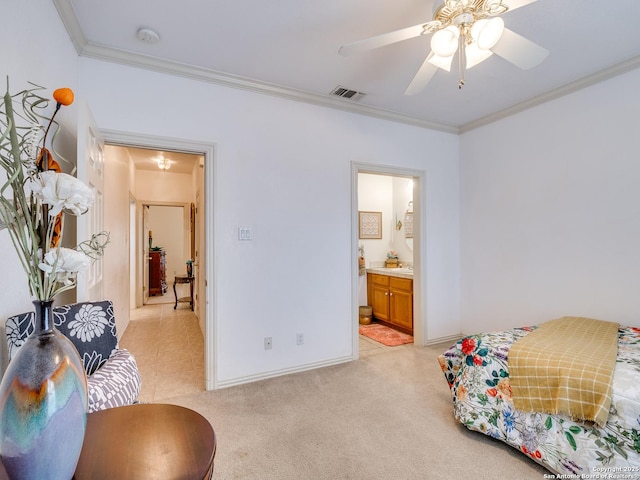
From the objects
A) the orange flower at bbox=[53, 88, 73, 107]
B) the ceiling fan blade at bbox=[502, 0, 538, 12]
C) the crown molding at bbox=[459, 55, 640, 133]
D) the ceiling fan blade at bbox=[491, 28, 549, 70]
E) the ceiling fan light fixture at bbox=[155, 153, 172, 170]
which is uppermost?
the crown molding at bbox=[459, 55, 640, 133]

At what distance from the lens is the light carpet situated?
67.9 inches

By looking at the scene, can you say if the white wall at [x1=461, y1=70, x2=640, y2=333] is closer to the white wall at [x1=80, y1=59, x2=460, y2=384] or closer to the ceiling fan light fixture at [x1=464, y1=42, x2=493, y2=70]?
the white wall at [x1=80, y1=59, x2=460, y2=384]

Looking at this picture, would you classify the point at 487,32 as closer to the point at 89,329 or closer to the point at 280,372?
the point at 89,329

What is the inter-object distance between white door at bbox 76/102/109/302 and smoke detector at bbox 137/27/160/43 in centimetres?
67

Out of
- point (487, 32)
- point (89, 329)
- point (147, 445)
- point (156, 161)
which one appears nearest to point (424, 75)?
point (487, 32)

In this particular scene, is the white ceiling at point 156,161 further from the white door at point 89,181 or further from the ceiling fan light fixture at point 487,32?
the ceiling fan light fixture at point 487,32

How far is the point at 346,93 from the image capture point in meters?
3.03

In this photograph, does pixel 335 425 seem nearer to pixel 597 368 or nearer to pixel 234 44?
pixel 597 368

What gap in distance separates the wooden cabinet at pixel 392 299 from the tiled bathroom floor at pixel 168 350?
1.54 ft

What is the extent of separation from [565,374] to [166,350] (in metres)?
3.63

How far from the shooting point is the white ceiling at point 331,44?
1.94 meters

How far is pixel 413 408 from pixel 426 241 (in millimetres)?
1943

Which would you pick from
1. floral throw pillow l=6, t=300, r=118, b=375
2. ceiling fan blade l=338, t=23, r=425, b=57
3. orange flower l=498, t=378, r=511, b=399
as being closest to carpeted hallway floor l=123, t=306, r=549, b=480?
orange flower l=498, t=378, r=511, b=399

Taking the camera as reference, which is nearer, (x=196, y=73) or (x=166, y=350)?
(x=196, y=73)
